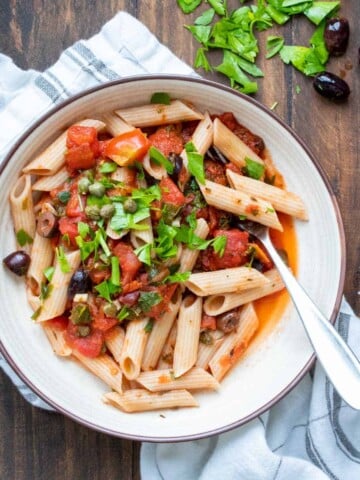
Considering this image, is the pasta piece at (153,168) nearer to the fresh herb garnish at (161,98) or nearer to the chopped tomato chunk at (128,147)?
the chopped tomato chunk at (128,147)

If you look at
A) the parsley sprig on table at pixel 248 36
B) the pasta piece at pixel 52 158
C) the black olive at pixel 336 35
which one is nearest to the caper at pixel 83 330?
the pasta piece at pixel 52 158

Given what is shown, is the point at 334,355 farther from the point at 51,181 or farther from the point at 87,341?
the point at 51,181

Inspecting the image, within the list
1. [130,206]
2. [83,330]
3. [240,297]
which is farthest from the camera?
[240,297]

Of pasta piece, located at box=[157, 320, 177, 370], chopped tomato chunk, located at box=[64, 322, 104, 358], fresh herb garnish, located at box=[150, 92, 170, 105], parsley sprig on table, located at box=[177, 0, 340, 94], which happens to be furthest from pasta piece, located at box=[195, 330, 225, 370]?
parsley sprig on table, located at box=[177, 0, 340, 94]

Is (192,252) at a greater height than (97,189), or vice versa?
(97,189)

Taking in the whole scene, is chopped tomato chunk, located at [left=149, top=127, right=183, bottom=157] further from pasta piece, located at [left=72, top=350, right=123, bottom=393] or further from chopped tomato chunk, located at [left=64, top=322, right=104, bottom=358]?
pasta piece, located at [left=72, top=350, right=123, bottom=393]

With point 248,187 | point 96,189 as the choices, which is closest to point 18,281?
point 96,189

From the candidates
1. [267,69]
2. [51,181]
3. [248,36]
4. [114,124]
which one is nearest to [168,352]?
[51,181]
